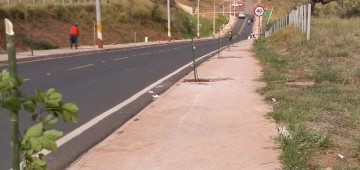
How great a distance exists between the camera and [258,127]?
7160 millimetres

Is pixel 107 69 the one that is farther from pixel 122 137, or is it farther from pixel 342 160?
pixel 342 160

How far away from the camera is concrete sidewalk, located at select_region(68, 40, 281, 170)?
17.7ft

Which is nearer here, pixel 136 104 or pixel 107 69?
pixel 136 104

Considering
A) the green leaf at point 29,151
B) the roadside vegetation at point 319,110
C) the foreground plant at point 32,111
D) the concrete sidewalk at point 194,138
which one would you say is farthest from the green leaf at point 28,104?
the roadside vegetation at point 319,110

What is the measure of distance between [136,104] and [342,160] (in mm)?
5456

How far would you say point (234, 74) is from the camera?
15539mm

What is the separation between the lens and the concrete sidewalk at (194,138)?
5395 mm

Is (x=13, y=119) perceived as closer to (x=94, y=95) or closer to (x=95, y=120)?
(x=95, y=120)

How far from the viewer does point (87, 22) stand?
1964 inches

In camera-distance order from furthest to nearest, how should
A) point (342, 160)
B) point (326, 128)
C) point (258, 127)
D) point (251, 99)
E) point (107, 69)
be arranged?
1. point (107, 69)
2. point (251, 99)
3. point (258, 127)
4. point (326, 128)
5. point (342, 160)

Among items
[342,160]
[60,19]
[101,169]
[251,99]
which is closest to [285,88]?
[251,99]

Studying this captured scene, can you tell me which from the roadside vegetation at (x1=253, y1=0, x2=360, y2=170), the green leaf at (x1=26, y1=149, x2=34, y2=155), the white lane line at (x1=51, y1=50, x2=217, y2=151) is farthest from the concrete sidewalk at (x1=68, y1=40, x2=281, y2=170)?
the green leaf at (x1=26, y1=149, x2=34, y2=155)

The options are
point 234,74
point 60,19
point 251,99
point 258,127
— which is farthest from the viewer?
point 60,19

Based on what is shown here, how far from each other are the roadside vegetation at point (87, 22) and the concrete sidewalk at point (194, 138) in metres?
22.6
